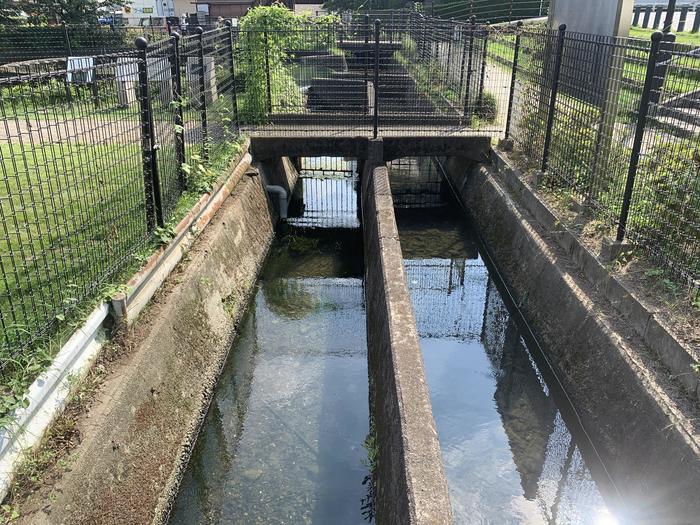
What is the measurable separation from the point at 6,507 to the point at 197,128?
5.01 metres

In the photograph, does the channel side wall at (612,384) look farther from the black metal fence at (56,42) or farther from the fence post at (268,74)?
the black metal fence at (56,42)

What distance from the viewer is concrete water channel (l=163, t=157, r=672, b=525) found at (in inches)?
165

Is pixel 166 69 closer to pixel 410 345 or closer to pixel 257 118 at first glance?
pixel 410 345

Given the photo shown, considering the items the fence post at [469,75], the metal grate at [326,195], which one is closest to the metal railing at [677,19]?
the fence post at [469,75]

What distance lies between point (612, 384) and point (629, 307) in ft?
2.21

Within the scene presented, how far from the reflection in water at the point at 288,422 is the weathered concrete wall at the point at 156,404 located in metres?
0.20

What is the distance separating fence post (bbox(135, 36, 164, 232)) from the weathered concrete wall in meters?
0.57

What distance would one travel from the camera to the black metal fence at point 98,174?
12.1 ft

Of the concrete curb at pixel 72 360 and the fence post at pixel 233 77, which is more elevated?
the fence post at pixel 233 77

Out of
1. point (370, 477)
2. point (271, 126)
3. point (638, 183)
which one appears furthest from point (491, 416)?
point (271, 126)

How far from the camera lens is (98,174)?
5207mm

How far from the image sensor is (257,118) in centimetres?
1001

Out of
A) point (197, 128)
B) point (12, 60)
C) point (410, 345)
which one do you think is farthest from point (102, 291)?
point (12, 60)

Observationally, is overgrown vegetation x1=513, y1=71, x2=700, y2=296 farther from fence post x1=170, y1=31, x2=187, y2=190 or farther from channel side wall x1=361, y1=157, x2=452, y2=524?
fence post x1=170, y1=31, x2=187, y2=190
